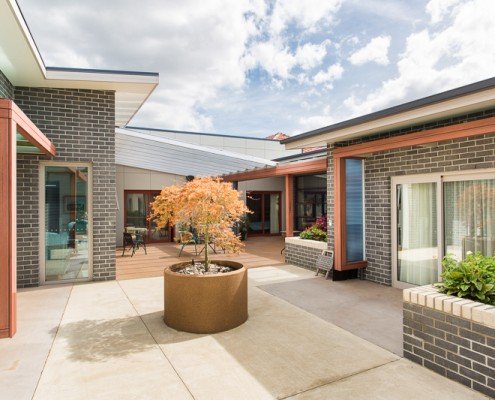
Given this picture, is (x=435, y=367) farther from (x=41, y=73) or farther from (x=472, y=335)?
(x=41, y=73)

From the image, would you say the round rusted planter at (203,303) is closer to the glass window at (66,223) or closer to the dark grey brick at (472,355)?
the dark grey brick at (472,355)

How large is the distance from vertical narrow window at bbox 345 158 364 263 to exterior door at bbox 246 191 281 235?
943 centimetres

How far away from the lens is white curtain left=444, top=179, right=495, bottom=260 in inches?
206

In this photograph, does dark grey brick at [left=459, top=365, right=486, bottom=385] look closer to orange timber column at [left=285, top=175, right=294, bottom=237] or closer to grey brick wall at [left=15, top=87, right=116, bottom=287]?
grey brick wall at [left=15, top=87, right=116, bottom=287]

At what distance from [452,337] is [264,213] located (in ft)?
45.9

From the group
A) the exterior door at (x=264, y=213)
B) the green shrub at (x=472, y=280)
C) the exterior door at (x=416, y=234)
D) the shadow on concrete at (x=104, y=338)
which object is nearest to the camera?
the green shrub at (x=472, y=280)

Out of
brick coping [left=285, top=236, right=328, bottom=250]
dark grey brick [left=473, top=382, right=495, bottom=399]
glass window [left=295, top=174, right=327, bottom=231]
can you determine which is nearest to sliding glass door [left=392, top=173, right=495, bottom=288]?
brick coping [left=285, top=236, right=328, bottom=250]

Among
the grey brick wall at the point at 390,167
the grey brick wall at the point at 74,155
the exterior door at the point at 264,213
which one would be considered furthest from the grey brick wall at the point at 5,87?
the exterior door at the point at 264,213

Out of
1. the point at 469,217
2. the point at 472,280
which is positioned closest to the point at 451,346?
the point at 472,280

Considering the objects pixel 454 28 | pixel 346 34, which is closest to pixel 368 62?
pixel 346 34

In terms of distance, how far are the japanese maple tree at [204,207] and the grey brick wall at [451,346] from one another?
2670 millimetres

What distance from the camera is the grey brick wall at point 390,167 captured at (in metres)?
5.30

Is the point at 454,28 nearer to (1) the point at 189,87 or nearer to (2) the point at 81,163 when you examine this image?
(2) the point at 81,163

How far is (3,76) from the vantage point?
6148mm
